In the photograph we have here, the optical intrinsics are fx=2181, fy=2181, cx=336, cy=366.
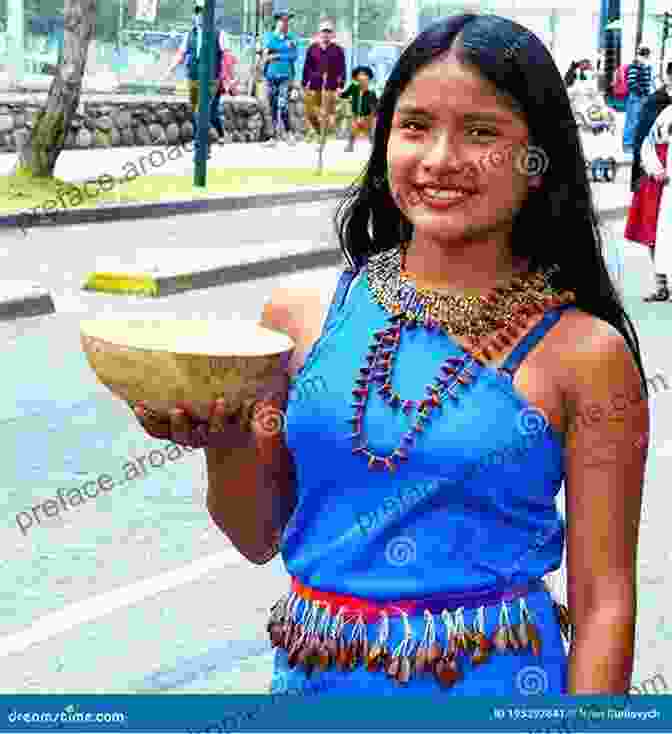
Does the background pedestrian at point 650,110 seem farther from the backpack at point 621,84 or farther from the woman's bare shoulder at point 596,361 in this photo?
the backpack at point 621,84

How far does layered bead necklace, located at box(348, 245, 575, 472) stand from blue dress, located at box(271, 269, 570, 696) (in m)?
0.01

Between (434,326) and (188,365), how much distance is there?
1.17 ft

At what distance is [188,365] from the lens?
2812mm

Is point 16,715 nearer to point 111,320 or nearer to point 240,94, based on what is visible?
point 111,320

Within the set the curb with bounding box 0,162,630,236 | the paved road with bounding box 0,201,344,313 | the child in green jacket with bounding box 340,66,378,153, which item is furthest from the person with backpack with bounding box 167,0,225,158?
the paved road with bounding box 0,201,344,313

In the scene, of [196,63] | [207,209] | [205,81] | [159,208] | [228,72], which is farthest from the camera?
[228,72]

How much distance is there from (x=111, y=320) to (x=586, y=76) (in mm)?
32861

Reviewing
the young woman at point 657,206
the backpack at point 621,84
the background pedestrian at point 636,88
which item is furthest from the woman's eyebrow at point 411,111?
the backpack at point 621,84

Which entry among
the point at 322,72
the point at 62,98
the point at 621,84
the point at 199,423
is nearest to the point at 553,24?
the point at 621,84

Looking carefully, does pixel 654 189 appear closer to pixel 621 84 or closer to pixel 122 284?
pixel 122 284

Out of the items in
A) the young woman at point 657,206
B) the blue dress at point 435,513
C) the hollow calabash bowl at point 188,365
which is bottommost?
the young woman at point 657,206

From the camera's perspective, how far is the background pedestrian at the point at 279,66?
115ft

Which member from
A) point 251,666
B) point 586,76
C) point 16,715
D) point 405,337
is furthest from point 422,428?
point 586,76

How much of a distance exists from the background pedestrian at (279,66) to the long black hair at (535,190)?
3198 cm
